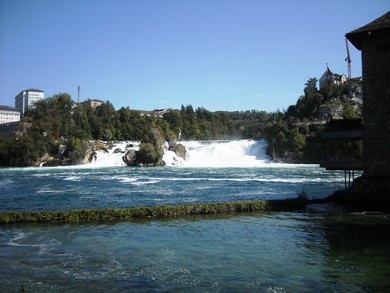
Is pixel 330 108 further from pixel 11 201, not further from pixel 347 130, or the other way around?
pixel 11 201

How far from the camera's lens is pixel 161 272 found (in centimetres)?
1207

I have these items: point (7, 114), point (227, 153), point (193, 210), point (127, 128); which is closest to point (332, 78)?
point (227, 153)

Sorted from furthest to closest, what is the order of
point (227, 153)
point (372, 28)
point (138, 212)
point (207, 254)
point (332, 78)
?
point (332, 78)
point (227, 153)
point (372, 28)
point (138, 212)
point (207, 254)

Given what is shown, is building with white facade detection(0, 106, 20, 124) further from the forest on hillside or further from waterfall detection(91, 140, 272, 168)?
waterfall detection(91, 140, 272, 168)

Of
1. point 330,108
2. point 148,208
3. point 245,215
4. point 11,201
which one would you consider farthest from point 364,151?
point 330,108

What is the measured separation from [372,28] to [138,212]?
17409 mm

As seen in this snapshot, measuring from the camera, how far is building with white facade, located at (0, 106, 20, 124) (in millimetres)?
173125

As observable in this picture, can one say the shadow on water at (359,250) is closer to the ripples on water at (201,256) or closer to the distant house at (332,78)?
the ripples on water at (201,256)

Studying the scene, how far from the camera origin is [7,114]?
175375 millimetres

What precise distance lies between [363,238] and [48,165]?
8457 centimetres

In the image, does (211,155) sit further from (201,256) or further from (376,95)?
(201,256)

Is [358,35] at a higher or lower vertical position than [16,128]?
lower

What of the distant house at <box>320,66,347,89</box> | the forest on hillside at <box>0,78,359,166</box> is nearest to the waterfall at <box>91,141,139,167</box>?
the forest on hillside at <box>0,78,359,166</box>

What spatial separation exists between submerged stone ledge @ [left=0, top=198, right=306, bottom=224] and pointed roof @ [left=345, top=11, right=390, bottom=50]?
10.9m
